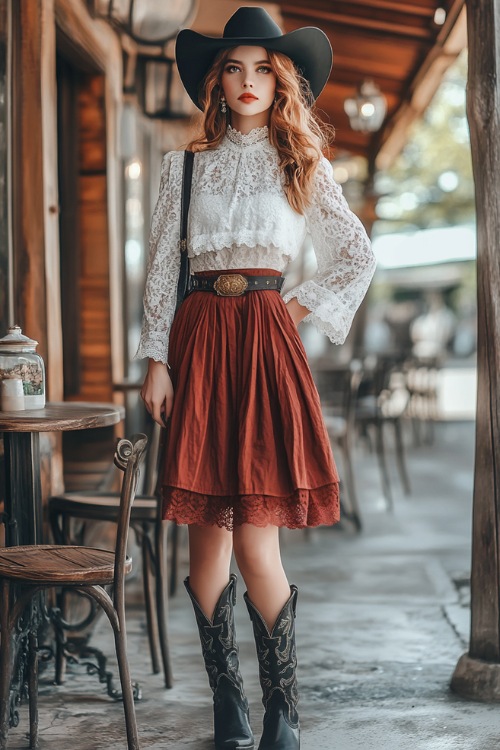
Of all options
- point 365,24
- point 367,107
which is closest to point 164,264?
point 365,24

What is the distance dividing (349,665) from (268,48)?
2064 millimetres

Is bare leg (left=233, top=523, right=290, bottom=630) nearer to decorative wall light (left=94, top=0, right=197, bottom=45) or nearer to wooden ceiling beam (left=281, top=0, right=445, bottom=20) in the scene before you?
decorative wall light (left=94, top=0, right=197, bottom=45)

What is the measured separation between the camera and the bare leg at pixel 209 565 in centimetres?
271

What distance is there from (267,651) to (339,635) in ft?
4.30

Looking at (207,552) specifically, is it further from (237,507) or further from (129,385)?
(129,385)

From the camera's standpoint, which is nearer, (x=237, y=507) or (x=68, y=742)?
(x=237, y=507)

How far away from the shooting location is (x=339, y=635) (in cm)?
390

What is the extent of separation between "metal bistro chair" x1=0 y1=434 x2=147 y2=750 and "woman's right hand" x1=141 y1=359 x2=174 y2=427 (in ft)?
0.45

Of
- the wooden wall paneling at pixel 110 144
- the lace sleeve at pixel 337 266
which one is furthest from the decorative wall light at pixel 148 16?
the lace sleeve at pixel 337 266

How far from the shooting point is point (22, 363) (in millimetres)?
3000

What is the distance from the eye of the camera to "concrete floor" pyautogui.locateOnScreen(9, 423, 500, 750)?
9.45 ft

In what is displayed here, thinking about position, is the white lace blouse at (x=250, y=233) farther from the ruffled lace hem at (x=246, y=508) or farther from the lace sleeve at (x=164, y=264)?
the ruffled lace hem at (x=246, y=508)

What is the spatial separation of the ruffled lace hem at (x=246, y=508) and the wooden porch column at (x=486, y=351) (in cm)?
79

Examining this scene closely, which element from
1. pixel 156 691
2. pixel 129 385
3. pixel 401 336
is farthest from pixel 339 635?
pixel 401 336
